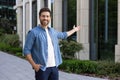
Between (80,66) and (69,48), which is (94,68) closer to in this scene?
(80,66)

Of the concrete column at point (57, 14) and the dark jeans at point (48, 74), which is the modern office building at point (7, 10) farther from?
the dark jeans at point (48, 74)

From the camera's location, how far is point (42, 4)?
24.5m

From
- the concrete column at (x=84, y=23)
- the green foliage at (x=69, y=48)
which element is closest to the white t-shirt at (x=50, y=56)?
the green foliage at (x=69, y=48)

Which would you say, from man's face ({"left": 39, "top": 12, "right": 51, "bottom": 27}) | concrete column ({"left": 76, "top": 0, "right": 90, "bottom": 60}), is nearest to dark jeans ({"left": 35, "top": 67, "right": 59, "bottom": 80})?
man's face ({"left": 39, "top": 12, "right": 51, "bottom": 27})

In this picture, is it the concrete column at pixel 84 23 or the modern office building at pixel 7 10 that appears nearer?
the concrete column at pixel 84 23

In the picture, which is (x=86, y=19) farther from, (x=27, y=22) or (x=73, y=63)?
(x=27, y=22)

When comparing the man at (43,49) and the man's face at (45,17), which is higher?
the man's face at (45,17)

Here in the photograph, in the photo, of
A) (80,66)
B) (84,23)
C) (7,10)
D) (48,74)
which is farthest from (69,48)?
(7,10)

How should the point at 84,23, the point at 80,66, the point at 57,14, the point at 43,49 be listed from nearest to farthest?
the point at 43,49 < the point at 80,66 < the point at 84,23 < the point at 57,14

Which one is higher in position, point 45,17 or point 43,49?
point 45,17

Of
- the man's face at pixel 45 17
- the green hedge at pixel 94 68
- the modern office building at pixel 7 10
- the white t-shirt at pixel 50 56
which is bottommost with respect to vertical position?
the green hedge at pixel 94 68

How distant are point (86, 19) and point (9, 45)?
47.1ft

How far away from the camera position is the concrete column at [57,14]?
815 inches

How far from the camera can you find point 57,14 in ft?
68.2
